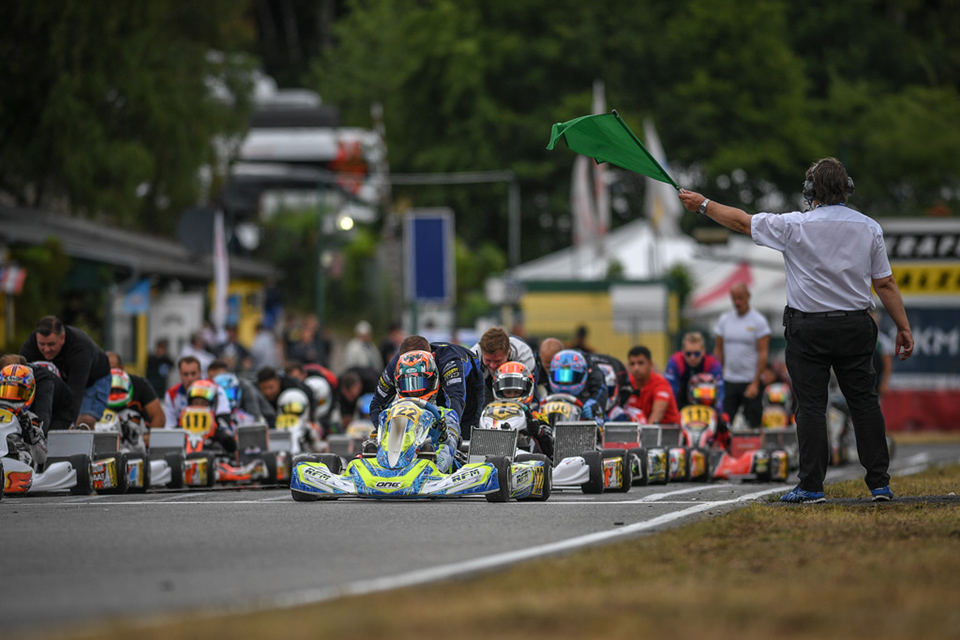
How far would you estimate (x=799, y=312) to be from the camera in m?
10.6

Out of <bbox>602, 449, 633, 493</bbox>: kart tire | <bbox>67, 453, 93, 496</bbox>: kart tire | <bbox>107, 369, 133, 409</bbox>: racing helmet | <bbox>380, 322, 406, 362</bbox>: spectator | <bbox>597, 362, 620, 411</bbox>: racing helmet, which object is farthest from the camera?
<bbox>380, 322, 406, 362</bbox>: spectator

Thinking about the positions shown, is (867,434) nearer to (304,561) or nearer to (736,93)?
(304,561)

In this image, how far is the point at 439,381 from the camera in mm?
13062

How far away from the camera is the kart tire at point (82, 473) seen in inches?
570

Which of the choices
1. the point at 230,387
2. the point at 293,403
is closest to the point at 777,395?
the point at 293,403

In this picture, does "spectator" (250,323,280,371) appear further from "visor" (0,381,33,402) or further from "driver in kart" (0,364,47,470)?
"visor" (0,381,33,402)

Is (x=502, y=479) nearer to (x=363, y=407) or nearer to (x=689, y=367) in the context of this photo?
(x=689, y=367)

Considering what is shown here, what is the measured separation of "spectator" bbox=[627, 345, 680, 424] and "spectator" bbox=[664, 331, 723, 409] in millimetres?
312

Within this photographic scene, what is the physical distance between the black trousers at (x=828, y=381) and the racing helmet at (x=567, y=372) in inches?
183

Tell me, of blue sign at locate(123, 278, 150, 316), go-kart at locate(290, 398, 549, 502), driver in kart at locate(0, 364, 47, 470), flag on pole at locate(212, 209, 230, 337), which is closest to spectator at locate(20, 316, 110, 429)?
driver in kart at locate(0, 364, 47, 470)

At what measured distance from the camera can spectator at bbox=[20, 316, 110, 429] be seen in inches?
592

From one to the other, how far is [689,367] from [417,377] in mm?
6594

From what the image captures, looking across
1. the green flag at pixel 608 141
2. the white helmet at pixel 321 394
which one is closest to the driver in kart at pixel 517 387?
the green flag at pixel 608 141

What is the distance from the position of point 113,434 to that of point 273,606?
954cm
